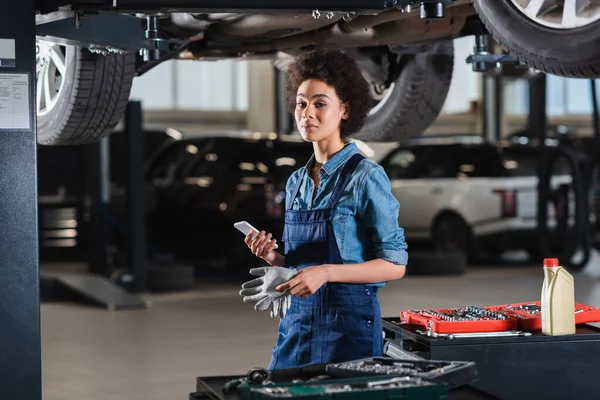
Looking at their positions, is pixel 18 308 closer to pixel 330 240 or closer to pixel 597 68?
pixel 330 240

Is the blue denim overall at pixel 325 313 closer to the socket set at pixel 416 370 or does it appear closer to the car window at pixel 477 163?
the socket set at pixel 416 370

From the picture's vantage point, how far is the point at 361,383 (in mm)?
2072

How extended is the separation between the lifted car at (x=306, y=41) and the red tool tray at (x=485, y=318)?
2.27 ft

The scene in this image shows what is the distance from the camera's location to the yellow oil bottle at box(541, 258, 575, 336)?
2.63 m

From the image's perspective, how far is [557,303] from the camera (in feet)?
8.64

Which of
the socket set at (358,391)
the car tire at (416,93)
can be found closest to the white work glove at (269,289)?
the socket set at (358,391)

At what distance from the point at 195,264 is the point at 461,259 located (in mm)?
2642

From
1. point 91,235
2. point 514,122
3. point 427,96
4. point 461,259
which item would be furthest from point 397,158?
point 514,122

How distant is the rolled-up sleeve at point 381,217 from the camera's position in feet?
8.43

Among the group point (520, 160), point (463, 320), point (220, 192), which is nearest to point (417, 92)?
point (463, 320)

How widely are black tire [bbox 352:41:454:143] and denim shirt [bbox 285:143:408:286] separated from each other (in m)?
2.03

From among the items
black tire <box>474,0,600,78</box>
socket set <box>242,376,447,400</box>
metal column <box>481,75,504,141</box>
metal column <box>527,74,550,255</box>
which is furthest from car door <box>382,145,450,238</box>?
socket set <box>242,376,447,400</box>

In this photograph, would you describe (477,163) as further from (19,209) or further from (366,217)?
(366,217)

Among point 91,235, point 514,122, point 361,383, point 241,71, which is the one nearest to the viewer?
point 361,383
